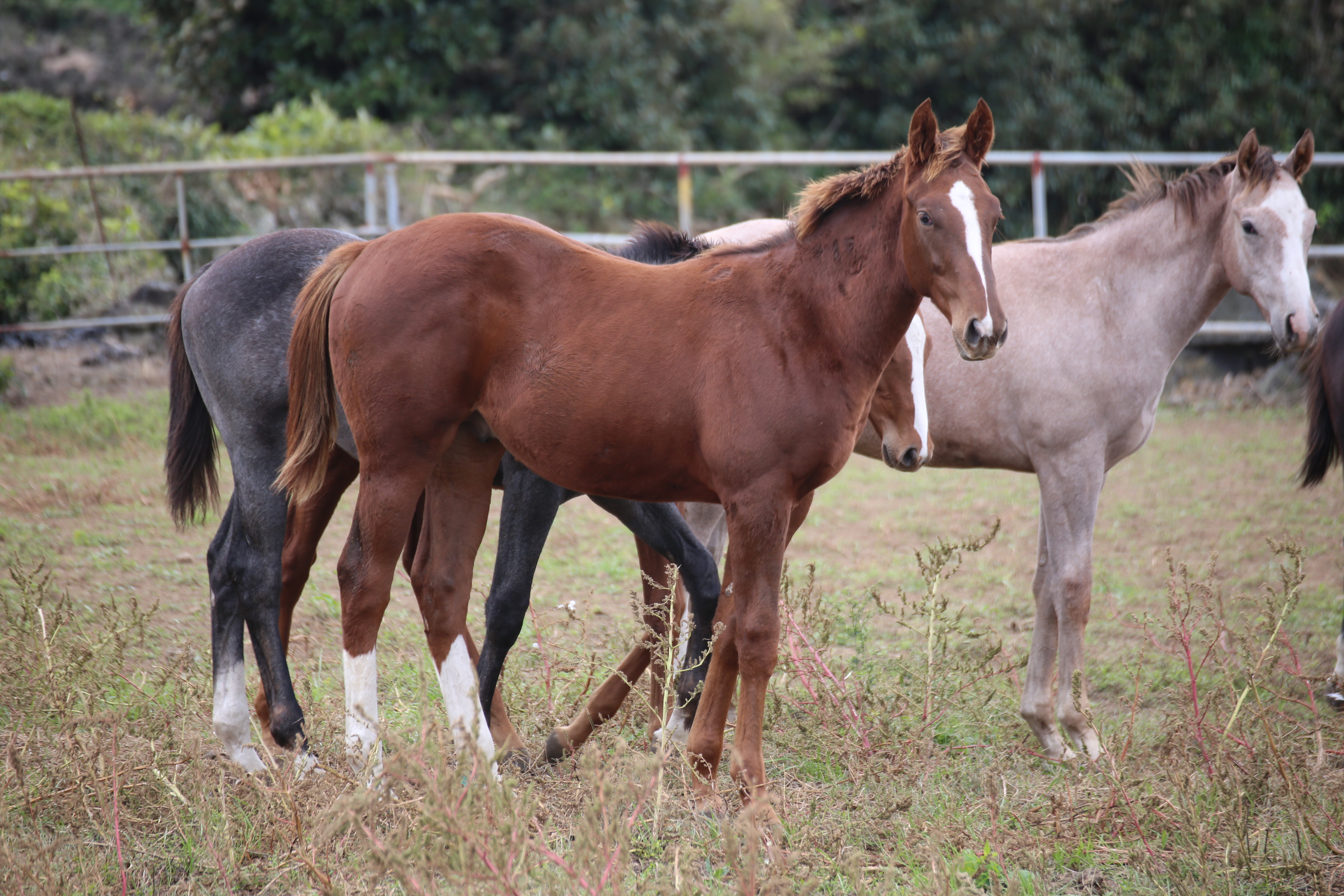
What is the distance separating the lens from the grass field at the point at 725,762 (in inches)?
99.3

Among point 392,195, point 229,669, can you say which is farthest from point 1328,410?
point 392,195

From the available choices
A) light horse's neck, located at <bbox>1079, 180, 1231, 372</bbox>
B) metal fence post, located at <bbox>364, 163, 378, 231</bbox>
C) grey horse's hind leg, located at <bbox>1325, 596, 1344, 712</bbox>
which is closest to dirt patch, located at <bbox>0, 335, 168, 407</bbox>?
metal fence post, located at <bbox>364, 163, 378, 231</bbox>

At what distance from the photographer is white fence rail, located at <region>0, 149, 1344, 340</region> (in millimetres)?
8938

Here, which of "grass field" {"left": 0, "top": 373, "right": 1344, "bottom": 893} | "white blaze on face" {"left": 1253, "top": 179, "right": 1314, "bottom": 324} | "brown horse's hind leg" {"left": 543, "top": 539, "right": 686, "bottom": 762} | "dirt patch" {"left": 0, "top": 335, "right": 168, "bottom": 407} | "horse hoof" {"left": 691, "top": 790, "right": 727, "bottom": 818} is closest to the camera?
"grass field" {"left": 0, "top": 373, "right": 1344, "bottom": 893}

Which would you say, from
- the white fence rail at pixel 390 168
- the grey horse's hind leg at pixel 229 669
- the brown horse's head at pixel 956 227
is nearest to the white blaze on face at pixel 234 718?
the grey horse's hind leg at pixel 229 669

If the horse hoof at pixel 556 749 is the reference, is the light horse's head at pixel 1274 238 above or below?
above

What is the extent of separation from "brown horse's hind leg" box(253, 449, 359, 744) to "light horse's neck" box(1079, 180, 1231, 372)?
2863 millimetres

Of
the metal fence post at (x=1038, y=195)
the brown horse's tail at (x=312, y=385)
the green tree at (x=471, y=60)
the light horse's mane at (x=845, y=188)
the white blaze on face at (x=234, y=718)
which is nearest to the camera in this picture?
the light horse's mane at (x=845, y=188)

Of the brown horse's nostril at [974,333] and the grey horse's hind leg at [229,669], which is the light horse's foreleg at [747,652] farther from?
the grey horse's hind leg at [229,669]

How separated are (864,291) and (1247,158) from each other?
81.5 inches

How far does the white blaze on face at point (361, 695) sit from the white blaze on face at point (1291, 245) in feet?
11.2

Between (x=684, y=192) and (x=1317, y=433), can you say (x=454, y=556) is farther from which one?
(x=684, y=192)

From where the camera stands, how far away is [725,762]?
11.6ft

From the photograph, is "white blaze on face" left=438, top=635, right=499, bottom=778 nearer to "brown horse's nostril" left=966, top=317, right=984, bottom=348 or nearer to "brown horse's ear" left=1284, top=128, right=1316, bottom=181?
"brown horse's nostril" left=966, top=317, right=984, bottom=348
